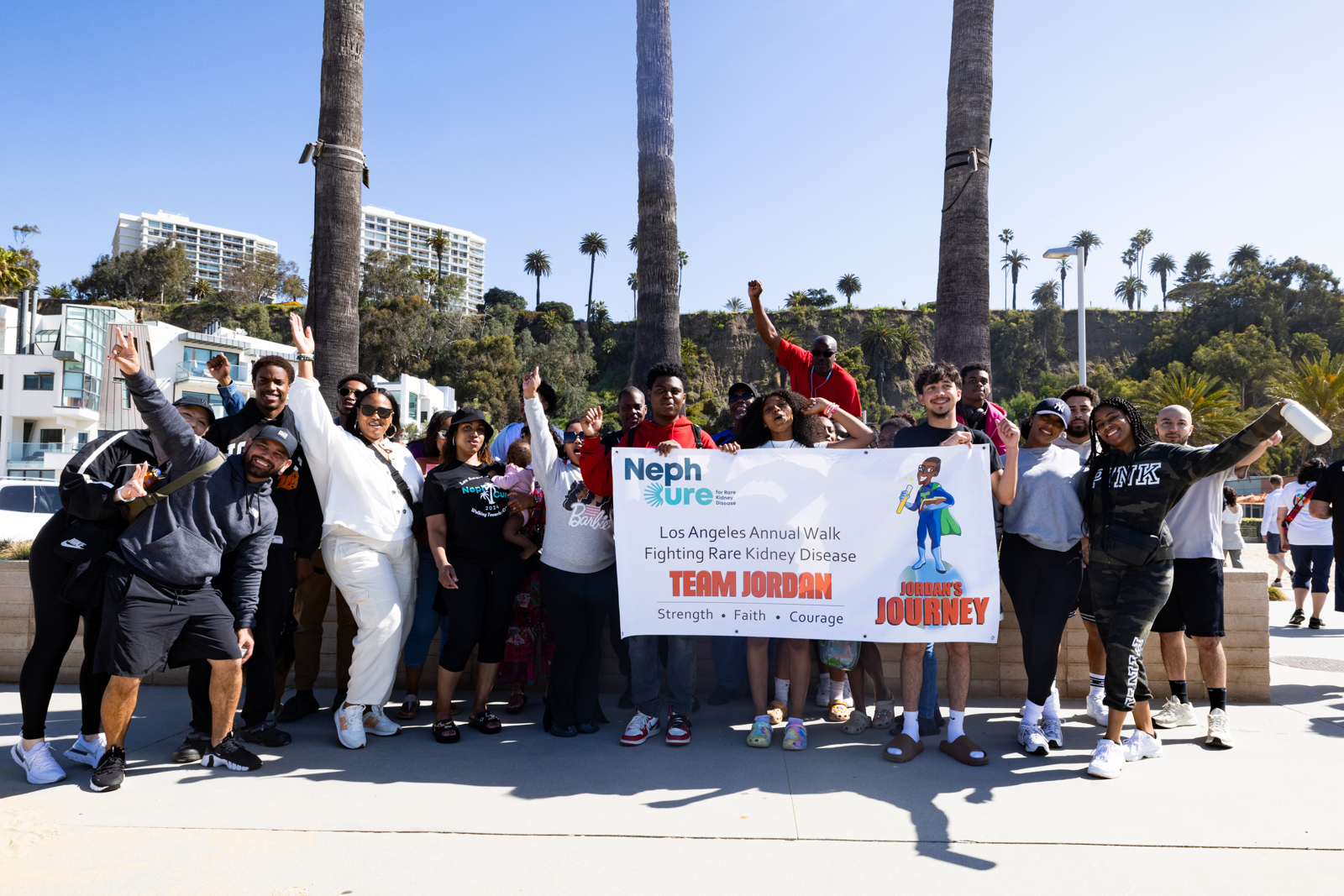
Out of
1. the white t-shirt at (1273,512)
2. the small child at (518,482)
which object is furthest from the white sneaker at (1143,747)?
the white t-shirt at (1273,512)

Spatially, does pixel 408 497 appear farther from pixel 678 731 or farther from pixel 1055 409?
pixel 1055 409

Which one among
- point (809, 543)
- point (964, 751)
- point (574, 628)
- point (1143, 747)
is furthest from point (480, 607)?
point (1143, 747)

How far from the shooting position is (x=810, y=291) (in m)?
92.4

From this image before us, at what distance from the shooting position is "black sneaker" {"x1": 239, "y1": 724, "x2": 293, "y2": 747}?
4.30 metres

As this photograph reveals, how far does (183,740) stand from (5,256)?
42181mm

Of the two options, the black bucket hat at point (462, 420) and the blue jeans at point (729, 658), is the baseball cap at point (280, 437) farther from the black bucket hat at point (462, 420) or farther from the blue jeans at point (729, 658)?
the blue jeans at point (729, 658)

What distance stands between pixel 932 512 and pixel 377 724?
325cm

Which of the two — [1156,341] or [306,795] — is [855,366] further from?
[306,795]

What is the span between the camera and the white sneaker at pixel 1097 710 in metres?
4.72

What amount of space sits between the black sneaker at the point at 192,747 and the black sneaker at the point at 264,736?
0.62 feet

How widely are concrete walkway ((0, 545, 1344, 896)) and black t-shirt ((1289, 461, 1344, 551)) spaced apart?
226 centimetres

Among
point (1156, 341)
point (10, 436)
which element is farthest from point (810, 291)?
point (10, 436)

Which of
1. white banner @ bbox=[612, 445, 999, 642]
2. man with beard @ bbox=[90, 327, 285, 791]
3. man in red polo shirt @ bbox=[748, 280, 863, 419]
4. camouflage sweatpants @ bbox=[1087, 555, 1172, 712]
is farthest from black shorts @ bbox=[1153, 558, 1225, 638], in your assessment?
man with beard @ bbox=[90, 327, 285, 791]

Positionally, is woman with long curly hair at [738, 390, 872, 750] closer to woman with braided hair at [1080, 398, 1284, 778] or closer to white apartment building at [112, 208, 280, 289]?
woman with braided hair at [1080, 398, 1284, 778]
